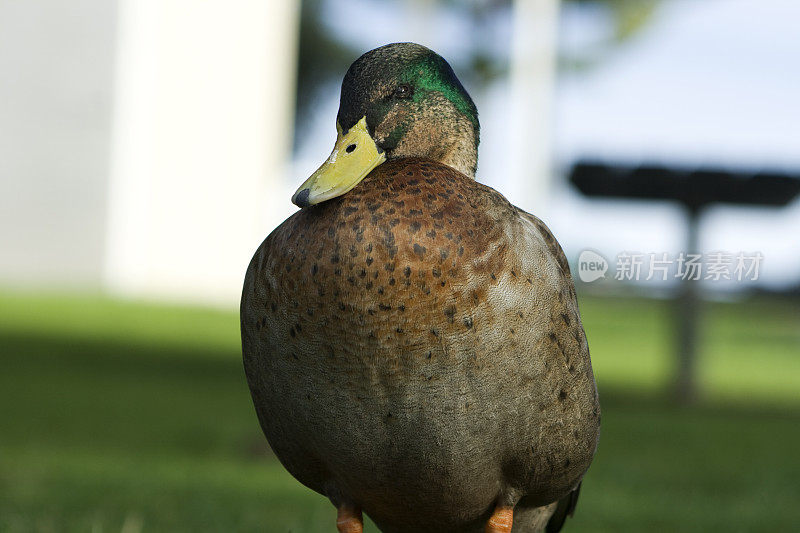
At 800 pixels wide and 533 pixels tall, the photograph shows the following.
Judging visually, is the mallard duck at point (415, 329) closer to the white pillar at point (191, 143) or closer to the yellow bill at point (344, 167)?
the yellow bill at point (344, 167)

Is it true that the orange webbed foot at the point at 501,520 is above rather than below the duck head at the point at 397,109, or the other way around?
below

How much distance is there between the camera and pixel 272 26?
1313cm

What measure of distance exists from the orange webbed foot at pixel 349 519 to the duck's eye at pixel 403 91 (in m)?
0.67

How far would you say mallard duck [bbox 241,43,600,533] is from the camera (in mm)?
1452

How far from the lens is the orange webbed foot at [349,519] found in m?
1.68

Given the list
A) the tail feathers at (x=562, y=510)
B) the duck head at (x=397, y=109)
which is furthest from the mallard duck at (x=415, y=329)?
the tail feathers at (x=562, y=510)

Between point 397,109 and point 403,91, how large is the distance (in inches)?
1.2

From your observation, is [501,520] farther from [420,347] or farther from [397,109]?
[397,109]

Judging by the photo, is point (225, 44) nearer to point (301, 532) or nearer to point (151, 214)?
point (151, 214)

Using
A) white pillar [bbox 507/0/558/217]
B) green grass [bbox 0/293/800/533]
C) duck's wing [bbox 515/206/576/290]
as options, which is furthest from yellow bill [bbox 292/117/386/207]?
white pillar [bbox 507/0/558/217]

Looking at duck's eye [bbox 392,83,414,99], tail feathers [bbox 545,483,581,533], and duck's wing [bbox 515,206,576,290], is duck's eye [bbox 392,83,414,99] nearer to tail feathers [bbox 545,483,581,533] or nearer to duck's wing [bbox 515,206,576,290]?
duck's wing [bbox 515,206,576,290]

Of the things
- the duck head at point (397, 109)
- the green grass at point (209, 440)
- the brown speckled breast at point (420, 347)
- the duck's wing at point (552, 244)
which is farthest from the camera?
the green grass at point (209, 440)

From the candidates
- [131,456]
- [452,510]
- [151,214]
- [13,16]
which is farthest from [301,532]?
[13,16]

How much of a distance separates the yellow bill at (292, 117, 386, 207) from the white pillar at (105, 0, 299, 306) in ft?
35.5
